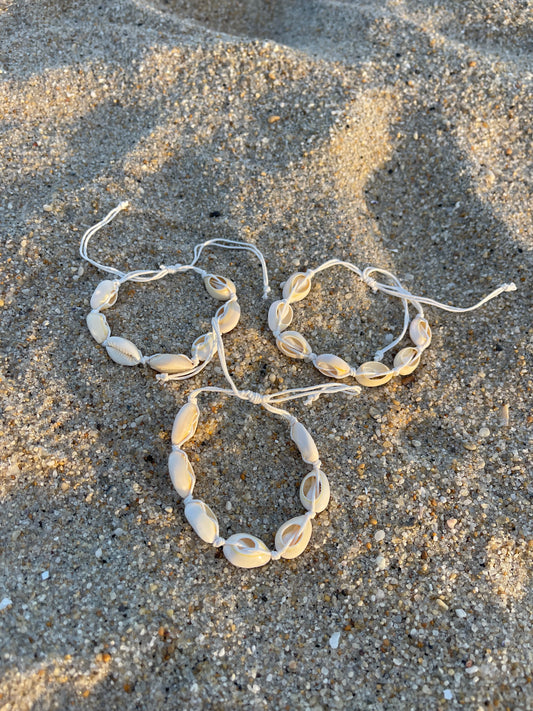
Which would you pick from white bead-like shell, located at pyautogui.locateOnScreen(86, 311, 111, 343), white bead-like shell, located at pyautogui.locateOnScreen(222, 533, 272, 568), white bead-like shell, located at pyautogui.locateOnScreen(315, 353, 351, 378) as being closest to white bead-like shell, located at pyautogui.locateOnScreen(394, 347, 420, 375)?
white bead-like shell, located at pyautogui.locateOnScreen(315, 353, 351, 378)

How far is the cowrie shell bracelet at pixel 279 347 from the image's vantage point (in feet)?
5.14

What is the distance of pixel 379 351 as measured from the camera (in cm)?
195

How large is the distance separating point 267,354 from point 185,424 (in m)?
0.42

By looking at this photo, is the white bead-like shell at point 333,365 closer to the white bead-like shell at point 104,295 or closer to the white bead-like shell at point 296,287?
the white bead-like shell at point 296,287

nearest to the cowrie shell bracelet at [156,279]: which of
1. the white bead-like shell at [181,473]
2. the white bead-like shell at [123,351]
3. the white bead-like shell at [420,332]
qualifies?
the white bead-like shell at [123,351]

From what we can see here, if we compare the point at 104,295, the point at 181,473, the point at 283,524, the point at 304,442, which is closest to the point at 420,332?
the point at 304,442

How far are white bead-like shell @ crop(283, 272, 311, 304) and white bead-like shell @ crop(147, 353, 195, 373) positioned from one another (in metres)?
0.45

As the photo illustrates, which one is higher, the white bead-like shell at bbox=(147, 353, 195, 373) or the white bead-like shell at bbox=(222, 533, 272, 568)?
the white bead-like shell at bbox=(147, 353, 195, 373)

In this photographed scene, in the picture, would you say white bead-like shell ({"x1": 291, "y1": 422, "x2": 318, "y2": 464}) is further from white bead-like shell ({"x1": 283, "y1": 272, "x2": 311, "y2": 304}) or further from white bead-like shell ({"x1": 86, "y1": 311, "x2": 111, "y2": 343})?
white bead-like shell ({"x1": 86, "y1": 311, "x2": 111, "y2": 343})

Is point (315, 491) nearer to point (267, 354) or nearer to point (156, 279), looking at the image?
point (267, 354)

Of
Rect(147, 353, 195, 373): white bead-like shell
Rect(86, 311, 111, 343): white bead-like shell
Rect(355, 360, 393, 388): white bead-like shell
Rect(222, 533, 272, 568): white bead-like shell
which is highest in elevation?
Rect(86, 311, 111, 343): white bead-like shell

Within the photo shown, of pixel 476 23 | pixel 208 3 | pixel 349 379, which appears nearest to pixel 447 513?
pixel 349 379

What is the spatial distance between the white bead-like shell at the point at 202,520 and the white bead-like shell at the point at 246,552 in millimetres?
53

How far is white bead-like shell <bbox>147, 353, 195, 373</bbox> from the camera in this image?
181 cm
